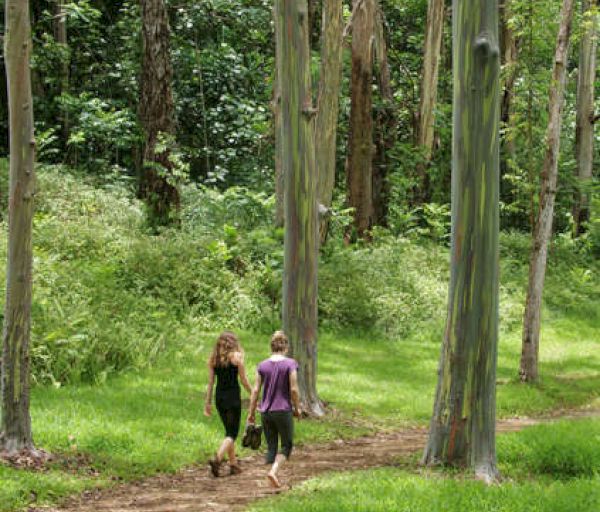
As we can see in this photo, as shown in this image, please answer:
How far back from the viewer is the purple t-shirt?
8914 millimetres

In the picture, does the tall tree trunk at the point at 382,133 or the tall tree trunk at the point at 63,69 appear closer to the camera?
the tall tree trunk at the point at 63,69

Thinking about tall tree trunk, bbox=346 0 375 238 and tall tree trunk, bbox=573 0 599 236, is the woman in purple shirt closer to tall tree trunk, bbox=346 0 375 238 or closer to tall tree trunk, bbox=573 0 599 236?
tall tree trunk, bbox=346 0 375 238

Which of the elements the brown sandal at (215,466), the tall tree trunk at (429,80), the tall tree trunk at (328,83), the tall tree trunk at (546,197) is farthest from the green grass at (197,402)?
the tall tree trunk at (429,80)

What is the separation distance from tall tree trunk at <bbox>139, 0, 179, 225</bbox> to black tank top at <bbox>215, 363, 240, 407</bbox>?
1210 centimetres

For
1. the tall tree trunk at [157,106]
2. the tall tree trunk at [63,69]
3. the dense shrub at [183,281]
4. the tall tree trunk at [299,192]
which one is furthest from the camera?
the tall tree trunk at [63,69]

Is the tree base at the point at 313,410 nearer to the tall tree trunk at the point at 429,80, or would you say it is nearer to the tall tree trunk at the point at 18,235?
the tall tree trunk at the point at 18,235

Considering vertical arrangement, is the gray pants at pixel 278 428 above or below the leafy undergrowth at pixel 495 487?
above

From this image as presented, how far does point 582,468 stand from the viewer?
9.61m

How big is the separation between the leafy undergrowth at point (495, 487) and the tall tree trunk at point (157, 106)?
13201 mm

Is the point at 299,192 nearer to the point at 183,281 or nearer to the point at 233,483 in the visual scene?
the point at 233,483

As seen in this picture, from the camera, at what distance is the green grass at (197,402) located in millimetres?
9625

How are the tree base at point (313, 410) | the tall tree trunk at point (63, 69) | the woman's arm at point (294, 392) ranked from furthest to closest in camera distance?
1. the tall tree trunk at point (63, 69)
2. the tree base at point (313, 410)
3. the woman's arm at point (294, 392)

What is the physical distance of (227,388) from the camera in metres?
9.70

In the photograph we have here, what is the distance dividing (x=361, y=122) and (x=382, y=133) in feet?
17.9
